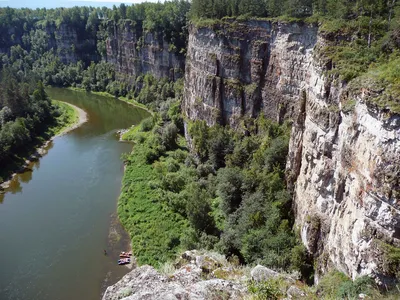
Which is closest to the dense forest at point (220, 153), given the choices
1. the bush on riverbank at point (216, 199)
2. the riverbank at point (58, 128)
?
the bush on riverbank at point (216, 199)

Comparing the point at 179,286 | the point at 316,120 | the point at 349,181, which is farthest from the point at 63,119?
the point at 179,286

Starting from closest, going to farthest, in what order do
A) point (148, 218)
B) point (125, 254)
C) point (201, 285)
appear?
point (201, 285), point (125, 254), point (148, 218)

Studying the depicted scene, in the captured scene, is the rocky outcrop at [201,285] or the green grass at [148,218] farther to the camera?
the green grass at [148,218]

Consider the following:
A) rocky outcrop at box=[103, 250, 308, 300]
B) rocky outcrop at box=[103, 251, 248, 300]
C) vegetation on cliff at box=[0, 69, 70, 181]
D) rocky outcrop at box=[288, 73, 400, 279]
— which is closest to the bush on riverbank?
rocky outcrop at box=[288, 73, 400, 279]

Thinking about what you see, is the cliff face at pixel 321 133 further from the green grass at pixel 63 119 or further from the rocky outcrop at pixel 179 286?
the green grass at pixel 63 119

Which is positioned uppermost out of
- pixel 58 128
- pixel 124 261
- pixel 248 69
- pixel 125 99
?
pixel 248 69

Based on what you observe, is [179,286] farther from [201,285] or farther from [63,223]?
[63,223]
